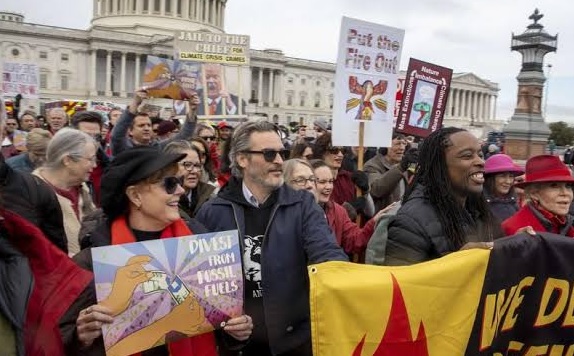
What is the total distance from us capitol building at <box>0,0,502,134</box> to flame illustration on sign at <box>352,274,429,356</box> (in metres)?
63.5

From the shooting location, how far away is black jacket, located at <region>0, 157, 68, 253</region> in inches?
128

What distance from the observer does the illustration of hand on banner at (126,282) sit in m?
2.13

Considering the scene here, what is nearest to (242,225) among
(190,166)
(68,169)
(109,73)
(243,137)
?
(243,137)

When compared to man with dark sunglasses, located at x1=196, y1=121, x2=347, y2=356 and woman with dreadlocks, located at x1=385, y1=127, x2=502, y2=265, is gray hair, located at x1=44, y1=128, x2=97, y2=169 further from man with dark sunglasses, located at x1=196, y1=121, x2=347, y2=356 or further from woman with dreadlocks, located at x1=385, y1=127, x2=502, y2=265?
woman with dreadlocks, located at x1=385, y1=127, x2=502, y2=265

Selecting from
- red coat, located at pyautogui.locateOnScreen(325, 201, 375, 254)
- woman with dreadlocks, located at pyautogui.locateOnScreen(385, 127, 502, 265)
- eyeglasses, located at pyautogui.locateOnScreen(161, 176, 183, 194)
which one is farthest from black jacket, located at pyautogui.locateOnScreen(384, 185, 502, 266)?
red coat, located at pyautogui.locateOnScreen(325, 201, 375, 254)

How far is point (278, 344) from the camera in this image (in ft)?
9.50

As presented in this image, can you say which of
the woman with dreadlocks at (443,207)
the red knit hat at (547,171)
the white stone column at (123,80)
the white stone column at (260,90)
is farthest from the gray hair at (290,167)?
the white stone column at (260,90)

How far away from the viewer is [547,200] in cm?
329

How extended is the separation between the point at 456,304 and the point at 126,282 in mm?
1436

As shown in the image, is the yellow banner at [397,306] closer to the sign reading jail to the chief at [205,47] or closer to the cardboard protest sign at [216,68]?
the cardboard protest sign at [216,68]

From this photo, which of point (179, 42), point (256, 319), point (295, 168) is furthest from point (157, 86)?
point (256, 319)

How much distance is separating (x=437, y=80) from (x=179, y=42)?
5.92 metres

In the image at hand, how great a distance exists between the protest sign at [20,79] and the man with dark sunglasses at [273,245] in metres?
10.1

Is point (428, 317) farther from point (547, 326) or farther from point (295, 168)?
point (295, 168)
